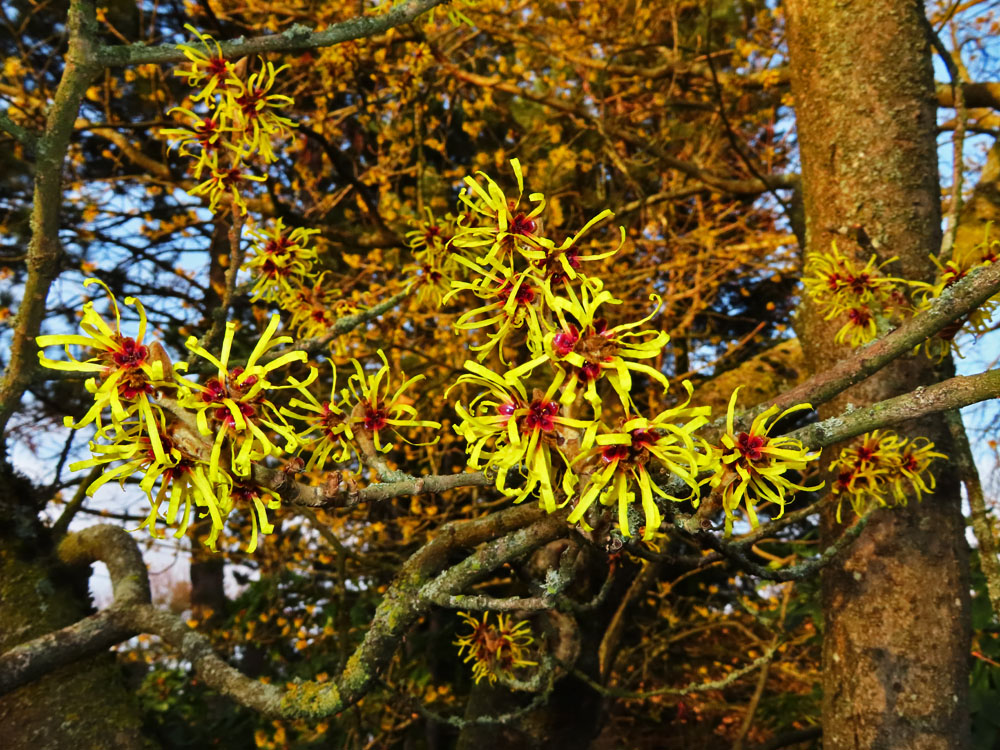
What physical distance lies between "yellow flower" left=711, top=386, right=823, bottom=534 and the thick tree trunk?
1.62m

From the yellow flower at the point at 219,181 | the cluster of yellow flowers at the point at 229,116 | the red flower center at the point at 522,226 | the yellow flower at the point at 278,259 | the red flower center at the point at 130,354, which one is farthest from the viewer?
the yellow flower at the point at 278,259

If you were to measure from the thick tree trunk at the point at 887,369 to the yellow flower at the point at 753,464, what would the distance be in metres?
1.62

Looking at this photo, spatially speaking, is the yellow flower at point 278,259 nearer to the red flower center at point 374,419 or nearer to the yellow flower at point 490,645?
the red flower center at point 374,419

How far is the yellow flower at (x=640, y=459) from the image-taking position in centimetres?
86

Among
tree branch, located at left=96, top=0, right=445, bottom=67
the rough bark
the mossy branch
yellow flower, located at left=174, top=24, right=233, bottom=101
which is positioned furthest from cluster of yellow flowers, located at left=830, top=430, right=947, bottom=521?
the rough bark

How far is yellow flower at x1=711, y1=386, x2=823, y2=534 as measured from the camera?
0.98 meters

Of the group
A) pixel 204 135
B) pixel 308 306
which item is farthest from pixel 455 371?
pixel 204 135

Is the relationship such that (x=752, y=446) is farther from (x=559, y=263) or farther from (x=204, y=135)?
(x=204, y=135)

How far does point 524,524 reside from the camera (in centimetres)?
147

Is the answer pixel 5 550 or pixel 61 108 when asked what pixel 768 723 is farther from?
pixel 61 108

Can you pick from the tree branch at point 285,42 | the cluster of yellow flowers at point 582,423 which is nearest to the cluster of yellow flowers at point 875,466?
the cluster of yellow flowers at point 582,423

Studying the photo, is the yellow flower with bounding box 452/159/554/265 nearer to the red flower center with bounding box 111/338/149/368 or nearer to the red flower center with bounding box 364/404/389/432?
the red flower center with bounding box 364/404/389/432

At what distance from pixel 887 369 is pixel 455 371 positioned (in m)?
2.31

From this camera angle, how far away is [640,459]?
0.91 meters
